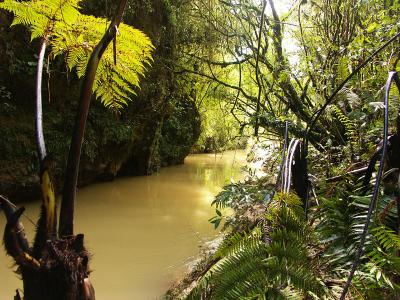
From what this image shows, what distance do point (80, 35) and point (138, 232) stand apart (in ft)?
10.3

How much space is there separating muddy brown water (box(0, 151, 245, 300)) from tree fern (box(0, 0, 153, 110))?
3.56 feet

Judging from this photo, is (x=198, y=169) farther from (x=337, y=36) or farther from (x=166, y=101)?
(x=337, y=36)

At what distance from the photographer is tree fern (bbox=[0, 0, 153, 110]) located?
1716mm

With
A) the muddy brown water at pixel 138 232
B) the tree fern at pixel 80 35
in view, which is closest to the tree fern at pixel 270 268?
the muddy brown water at pixel 138 232

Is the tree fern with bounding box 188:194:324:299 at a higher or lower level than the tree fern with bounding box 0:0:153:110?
lower

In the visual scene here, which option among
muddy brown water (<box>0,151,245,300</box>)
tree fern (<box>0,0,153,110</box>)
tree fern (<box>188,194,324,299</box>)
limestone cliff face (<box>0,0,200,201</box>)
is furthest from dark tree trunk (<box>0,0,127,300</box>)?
limestone cliff face (<box>0,0,200,201</box>)

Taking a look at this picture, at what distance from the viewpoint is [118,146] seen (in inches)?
306

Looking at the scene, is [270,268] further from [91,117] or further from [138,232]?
[91,117]

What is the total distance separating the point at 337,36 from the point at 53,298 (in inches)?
122

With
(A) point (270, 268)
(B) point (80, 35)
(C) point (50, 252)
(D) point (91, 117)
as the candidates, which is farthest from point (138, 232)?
(A) point (270, 268)

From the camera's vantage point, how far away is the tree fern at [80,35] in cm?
172

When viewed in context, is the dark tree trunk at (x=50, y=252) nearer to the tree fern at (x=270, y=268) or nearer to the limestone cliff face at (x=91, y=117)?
the tree fern at (x=270, y=268)

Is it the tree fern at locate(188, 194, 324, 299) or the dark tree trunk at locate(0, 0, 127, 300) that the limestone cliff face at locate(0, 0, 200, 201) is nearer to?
the dark tree trunk at locate(0, 0, 127, 300)

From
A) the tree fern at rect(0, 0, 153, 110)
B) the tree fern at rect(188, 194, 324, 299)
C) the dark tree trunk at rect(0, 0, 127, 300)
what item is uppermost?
the tree fern at rect(0, 0, 153, 110)
